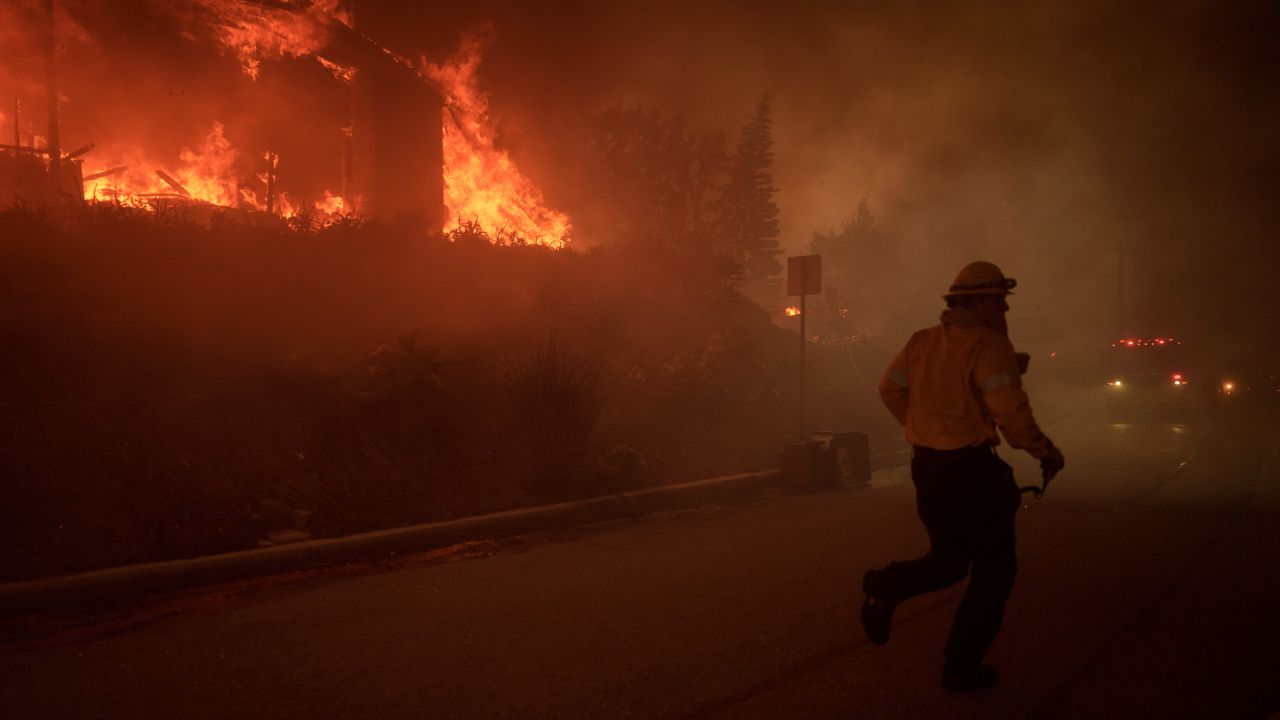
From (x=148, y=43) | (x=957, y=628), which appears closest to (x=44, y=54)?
(x=148, y=43)

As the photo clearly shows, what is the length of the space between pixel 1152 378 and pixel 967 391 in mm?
22746

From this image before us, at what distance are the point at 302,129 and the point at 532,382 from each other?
1510 centimetres

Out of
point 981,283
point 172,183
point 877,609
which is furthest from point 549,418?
point 172,183

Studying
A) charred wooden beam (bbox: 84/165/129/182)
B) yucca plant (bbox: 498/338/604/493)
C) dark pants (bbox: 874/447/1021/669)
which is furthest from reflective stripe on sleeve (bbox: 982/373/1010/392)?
charred wooden beam (bbox: 84/165/129/182)

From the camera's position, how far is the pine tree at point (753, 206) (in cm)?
5819

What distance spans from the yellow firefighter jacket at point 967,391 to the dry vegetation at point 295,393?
533cm

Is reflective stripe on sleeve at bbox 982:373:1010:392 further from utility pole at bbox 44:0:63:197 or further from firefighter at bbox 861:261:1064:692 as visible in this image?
utility pole at bbox 44:0:63:197

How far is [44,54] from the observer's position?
632 inches

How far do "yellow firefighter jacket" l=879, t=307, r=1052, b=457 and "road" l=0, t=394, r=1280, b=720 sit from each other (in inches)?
48.6

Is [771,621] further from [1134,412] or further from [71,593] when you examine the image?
[1134,412]

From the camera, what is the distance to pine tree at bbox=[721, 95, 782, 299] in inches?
2291

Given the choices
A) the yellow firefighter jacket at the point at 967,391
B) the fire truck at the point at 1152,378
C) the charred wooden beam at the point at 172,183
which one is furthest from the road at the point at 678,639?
the fire truck at the point at 1152,378

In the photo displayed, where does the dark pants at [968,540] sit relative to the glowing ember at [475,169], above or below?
below

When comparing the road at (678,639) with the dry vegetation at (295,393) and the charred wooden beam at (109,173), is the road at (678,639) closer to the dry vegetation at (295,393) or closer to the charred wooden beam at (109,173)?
the dry vegetation at (295,393)
